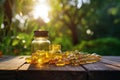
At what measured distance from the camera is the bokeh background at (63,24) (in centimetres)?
511

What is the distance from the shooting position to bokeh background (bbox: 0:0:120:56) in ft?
16.8

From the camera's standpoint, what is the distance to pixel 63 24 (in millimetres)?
21359

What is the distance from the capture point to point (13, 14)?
234 inches

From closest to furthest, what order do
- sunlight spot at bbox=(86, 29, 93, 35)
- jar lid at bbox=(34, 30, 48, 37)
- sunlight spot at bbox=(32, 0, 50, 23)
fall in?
jar lid at bbox=(34, 30, 48, 37) → sunlight spot at bbox=(32, 0, 50, 23) → sunlight spot at bbox=(86, 29, 93, 35)
